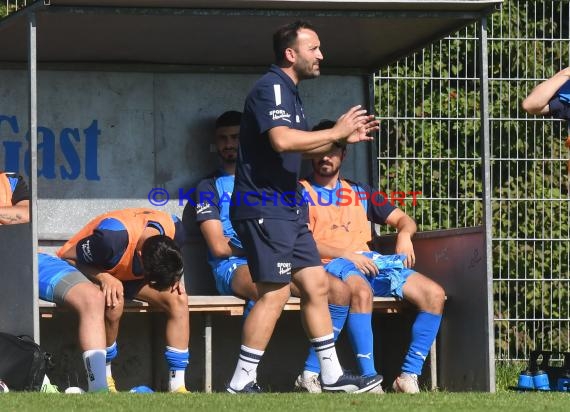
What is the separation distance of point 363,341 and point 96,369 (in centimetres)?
163

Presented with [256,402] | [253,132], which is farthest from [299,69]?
[256,402]

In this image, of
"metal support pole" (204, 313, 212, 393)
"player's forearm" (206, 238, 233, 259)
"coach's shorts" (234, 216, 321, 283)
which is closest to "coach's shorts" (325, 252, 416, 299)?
"player's forearm" (206, 238, 233, 259)

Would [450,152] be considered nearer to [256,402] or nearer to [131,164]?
[131,164]

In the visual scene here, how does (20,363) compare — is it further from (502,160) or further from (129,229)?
(502,160)

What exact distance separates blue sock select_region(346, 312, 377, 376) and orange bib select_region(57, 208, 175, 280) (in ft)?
4.00

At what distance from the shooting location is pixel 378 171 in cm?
1033

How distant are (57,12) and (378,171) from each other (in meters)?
3.08

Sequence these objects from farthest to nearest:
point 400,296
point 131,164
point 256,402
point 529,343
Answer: point 529,343
point 131,164
point 400,296
point 256,402

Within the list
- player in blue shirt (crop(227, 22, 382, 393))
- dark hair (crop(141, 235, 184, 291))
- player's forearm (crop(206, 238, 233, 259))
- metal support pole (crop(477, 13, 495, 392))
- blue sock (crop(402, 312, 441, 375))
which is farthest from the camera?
player's forearm (crop(206, 238, 233, 259))

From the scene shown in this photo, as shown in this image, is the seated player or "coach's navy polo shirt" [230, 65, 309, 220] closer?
"coach's navy polo shirt" [230, 65, 309, 220]

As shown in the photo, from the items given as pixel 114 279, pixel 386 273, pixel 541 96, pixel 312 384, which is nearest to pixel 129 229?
pixel 114 279

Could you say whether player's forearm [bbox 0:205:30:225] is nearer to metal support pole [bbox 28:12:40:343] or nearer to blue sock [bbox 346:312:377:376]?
metal support pole [bbox 28:12:40:343]

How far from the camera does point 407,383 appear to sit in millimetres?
8859

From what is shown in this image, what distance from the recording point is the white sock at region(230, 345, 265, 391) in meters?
7.70
